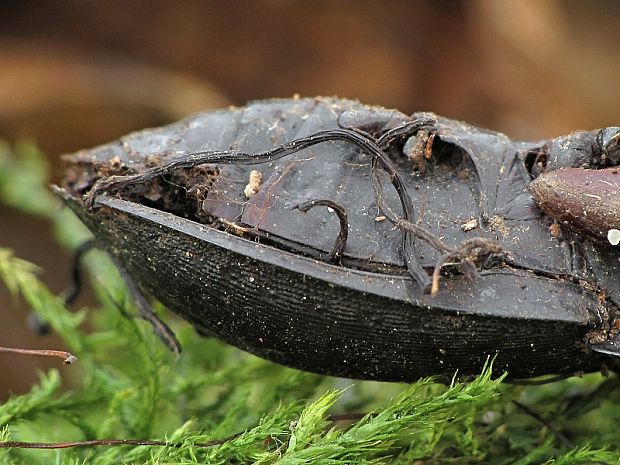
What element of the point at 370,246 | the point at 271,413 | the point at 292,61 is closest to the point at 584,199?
the point at 370,246

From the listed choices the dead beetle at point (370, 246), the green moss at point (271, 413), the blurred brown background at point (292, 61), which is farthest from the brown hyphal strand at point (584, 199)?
the blurred brown background at point (292, 61)

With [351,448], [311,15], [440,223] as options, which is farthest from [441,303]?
[311,15]

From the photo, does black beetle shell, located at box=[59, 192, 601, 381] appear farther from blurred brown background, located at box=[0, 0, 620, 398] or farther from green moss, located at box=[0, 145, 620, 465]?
blurred brown background, located at box=[0, 0, 620, 398]

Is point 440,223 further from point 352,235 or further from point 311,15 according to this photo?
point 311,15

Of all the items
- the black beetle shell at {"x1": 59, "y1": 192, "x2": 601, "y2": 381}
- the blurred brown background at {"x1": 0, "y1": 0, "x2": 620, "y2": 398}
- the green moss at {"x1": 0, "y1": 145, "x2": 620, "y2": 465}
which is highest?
the blurred brown background at {"x1": 0, "y1": 0, "x2": 620, "y2": 398}

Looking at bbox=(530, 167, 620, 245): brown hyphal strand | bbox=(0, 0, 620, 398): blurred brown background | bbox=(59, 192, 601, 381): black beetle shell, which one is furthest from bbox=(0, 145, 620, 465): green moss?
Answer: bbox=(0, 0, 620, 398): blurred brown background

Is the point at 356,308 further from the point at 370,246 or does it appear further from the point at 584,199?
the point at 584,199
